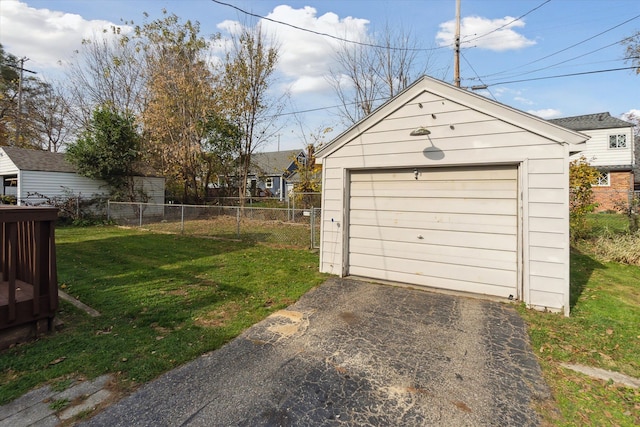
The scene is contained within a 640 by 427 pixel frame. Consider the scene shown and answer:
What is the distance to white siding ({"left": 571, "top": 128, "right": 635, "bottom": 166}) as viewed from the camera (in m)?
17.5

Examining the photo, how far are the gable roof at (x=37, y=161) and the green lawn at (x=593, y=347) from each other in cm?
1899

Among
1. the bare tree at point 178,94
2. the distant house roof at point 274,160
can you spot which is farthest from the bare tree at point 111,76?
the distant house roof at point 274,160

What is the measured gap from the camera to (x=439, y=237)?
16.2 feet

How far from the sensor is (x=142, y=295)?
4.54 metres

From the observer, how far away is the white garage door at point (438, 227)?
450 cm

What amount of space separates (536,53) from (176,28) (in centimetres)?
1818

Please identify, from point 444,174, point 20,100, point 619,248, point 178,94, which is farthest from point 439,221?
point 20,100

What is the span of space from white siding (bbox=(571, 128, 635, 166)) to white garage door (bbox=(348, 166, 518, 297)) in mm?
18754

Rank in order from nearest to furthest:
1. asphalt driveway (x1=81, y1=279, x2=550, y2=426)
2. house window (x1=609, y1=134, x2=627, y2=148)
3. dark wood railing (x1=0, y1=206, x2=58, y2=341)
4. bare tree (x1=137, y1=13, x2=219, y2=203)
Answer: asphalt driveway (x1=81, y1=279, x2=550, y2=426) → dark wood railing (x1=0, y1=206, x2=58, y2=341) → bare tree (x1=137, y1=13, x2=219, y2=203) → house window (x1=609, y1=134, x2=627, y2=148)

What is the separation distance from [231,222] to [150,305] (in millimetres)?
9947

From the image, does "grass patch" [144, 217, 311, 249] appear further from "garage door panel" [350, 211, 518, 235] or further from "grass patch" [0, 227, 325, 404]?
"garage door panel" [350, 211, 518, 235]

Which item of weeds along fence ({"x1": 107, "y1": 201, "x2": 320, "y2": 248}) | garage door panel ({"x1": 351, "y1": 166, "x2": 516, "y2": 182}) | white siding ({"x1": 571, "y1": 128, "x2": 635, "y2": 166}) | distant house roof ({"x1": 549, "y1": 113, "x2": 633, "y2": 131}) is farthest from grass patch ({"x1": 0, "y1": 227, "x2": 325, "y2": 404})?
white siding ({"x1": 571, "y1": 128, "x2": 635, "y2": 166})

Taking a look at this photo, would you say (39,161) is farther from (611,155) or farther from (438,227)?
(611,155)

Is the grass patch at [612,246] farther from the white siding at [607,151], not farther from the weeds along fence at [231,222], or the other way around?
the white siding at [607,151]
